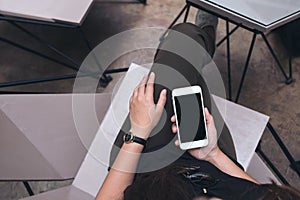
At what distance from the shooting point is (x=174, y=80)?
1.12 metres

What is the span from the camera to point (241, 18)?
1.40 metres

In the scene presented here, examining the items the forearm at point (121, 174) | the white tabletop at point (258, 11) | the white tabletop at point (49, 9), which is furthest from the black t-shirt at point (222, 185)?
the white tabletop at point (49, 9)

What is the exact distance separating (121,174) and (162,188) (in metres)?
0.22

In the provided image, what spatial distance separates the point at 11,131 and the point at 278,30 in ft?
3.96

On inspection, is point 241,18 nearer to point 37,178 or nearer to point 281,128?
point 281,128

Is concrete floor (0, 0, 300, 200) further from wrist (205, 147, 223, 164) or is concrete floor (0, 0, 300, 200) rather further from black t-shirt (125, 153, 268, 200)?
black t-shirt (125, 153, 268, 200)

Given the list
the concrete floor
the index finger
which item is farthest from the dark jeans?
the concrete floor

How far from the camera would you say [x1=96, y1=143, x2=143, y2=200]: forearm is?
1.02 metres

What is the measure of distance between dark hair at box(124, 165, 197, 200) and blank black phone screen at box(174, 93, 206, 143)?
0.16 meters

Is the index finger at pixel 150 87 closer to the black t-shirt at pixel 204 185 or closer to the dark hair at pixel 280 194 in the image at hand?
the black t-shirt at pixel 204 185

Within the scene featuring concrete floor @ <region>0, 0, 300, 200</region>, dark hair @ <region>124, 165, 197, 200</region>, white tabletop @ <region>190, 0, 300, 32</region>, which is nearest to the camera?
dark hair @ <region>124, 165, 197, 200</region>

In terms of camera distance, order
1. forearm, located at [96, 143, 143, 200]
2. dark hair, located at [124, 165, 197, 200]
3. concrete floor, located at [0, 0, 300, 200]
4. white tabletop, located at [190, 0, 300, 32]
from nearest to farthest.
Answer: dark hair, located at [124, 165, 197, 200] → forearm, located at [96, 143, 143, 200] → white tabletop, located at [190, 0, 300, 32] → concrete floor, located at [0, 0, 300, 200]

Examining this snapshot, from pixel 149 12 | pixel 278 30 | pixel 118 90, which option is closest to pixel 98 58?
pixel 149 12

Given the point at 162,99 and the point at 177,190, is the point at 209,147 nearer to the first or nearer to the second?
the point at 162,99
